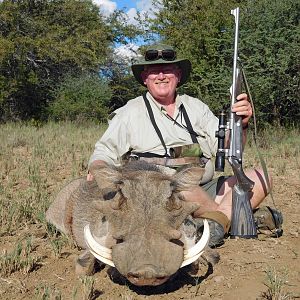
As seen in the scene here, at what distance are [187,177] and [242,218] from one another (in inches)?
47.1

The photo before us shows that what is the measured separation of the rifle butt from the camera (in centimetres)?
420

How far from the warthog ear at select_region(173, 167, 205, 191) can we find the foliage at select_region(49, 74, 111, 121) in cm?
1571

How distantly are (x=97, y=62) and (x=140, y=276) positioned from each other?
65.8ft

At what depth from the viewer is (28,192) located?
588 cm

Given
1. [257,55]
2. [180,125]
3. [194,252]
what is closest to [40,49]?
[257,55]

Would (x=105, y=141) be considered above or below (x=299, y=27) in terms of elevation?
below

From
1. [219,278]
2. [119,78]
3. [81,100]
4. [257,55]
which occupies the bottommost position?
[81,100]

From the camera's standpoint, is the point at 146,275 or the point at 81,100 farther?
the point at 81,100

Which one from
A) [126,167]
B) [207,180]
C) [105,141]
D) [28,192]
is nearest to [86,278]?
[126,167]

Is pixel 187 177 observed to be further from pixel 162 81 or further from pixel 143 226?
pixel 162 81

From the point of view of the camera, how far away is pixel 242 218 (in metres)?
4.20

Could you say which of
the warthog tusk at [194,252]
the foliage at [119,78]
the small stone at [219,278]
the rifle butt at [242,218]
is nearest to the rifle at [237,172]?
the rifle butt at [242,218]

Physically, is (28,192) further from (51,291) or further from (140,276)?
(140,276)

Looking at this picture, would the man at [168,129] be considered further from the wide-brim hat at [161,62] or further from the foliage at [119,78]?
the foliage at [119,78]
